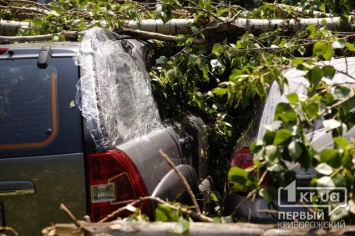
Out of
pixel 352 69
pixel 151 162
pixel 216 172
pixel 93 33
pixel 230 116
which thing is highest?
pixel 93 33

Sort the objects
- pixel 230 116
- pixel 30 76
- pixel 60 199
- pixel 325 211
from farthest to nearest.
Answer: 1. pixel 230 116
2. pixel 30 76
3. pixel 60 199
4. pixel 325 211

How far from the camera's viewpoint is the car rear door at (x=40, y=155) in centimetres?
381

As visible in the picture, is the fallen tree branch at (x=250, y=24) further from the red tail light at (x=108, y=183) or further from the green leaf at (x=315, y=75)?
the green leaf at (x=315, y=75)

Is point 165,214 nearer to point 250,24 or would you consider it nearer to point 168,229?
point 168,229

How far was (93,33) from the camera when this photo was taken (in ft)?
14.7

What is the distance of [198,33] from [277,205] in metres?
2.72

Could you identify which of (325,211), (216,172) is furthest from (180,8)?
(325,211)

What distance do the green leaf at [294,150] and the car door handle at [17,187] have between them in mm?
1579

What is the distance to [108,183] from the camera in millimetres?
3816

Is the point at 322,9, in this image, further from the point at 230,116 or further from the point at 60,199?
the point at 60,199

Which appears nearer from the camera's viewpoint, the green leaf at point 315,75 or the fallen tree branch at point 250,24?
the green leaf at point 315,75

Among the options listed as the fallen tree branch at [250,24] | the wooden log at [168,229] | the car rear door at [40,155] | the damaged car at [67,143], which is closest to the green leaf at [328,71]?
the wooden log at [168,229]

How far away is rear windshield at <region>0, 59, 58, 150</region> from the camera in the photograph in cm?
390

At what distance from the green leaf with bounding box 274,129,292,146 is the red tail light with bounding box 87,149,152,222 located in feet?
3.27
